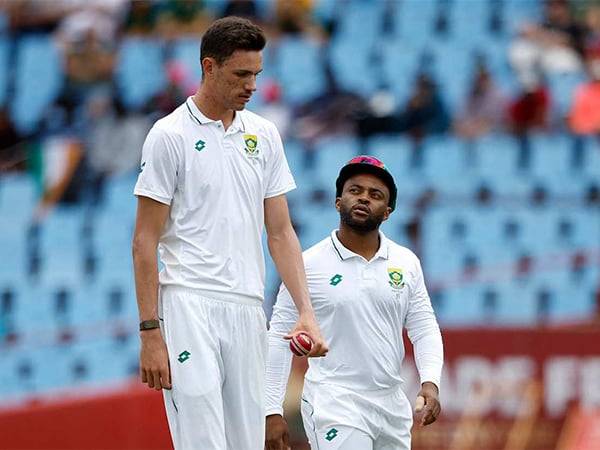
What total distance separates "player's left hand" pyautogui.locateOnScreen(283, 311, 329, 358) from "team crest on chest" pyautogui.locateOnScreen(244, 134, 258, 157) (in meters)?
0.64

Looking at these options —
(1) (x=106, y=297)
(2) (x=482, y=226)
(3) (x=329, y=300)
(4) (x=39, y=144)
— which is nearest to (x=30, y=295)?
(1) (x=106, y=297)

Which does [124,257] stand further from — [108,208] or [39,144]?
[39,144]

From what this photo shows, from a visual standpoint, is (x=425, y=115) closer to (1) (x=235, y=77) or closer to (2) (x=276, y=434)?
(2) (x=276, y=434)

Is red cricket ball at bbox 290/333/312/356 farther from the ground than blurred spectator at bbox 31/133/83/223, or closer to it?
closer to it

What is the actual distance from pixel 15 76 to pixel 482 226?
5709mm

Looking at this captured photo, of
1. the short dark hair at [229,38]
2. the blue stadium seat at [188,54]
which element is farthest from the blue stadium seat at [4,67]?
the short dark hair at [229,38]

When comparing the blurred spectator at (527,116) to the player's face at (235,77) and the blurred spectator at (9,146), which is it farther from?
the player's face at (235,77)

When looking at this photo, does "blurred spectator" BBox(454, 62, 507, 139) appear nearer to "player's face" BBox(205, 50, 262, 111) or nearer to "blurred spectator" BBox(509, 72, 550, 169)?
"blurred spectator" BBox(509, 72, 550, 169)

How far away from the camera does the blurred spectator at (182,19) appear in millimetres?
17203

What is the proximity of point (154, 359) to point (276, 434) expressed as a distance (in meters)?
1.00

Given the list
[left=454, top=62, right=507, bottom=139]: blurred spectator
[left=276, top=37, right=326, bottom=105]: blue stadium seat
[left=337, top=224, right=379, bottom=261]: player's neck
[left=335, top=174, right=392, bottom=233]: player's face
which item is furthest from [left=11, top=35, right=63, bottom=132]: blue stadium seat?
[left=335, top=174, right=392, bottom=233]: player's face

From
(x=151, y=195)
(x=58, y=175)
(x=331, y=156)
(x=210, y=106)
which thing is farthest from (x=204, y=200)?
(x=58, y=175)

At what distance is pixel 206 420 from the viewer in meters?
5.47

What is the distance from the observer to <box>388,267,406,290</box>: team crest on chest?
658 cm
